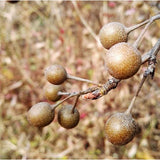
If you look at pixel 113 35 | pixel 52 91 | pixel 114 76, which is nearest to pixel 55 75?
pixel 52 91

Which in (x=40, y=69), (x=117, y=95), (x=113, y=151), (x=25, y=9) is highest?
(x=25, y=9)

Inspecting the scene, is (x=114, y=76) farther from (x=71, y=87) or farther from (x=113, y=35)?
(x=71, y=87)

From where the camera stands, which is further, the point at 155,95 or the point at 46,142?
the point at 46,142

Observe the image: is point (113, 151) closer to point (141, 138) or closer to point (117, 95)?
point (141, 138)

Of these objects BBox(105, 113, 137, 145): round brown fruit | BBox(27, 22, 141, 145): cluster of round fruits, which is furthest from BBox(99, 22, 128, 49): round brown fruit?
BBox(105, 113, 137, 145): round brown fruit

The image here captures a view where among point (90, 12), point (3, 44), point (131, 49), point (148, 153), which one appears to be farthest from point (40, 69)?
point (131, 49)

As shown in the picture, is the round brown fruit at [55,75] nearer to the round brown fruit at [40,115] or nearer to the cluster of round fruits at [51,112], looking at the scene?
the cluster of round fruits at [51,112]

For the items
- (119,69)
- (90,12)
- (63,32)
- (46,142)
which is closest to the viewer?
(119,69)

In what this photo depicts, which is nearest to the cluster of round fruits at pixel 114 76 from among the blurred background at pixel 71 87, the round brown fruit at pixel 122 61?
the round brown fruit at pixel 122 61

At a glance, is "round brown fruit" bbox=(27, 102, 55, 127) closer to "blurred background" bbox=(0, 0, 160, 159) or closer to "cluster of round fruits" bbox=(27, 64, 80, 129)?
A: "cluster of round fruits" bbox=(27, 64, 80, 129)
